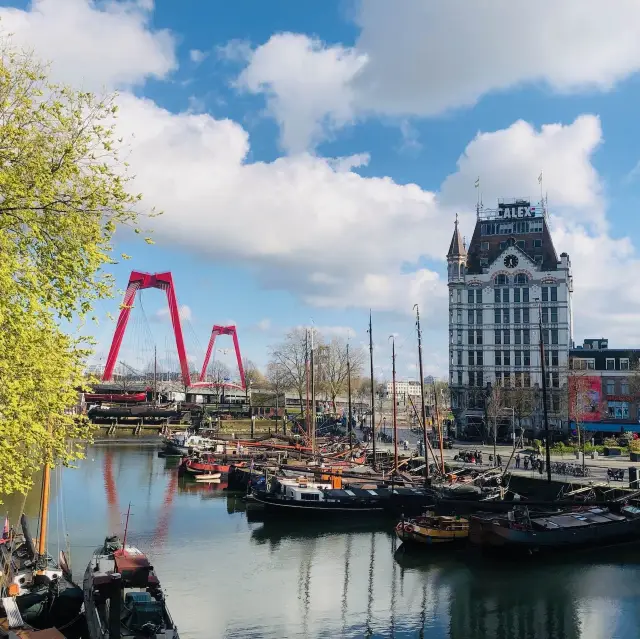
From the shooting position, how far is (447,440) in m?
69.1

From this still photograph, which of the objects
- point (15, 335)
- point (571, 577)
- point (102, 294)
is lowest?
point (571, 577)


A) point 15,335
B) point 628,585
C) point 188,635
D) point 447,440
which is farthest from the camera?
point 447,440

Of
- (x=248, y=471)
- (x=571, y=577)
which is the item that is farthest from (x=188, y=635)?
(x=248, y=471)

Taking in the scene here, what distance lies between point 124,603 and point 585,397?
59.4 metres

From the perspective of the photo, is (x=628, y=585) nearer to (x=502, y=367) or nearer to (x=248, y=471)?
(x=248, y=471)

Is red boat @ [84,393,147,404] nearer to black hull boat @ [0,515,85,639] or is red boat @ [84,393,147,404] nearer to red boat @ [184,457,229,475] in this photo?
red boat @ [184,457,229,475]

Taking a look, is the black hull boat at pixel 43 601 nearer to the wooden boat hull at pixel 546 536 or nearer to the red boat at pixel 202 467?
the wooden boat hull at pixel 546 536

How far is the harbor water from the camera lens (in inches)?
863

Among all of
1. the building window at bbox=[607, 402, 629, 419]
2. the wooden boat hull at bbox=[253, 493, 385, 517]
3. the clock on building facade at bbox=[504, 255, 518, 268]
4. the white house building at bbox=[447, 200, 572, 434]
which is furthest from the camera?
the clock on building facade at bbox=[504, 255, 518, 268]

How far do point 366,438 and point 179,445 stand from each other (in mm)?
22986

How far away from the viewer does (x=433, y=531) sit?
31844 mm

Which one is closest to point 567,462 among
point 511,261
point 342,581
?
point 342,581

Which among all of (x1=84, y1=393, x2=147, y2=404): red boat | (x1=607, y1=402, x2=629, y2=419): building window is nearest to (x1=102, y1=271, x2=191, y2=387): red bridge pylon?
(x1=84, y1=393, x2=147, y2=404): red boat

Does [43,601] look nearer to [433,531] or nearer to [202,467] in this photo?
[433,531]
